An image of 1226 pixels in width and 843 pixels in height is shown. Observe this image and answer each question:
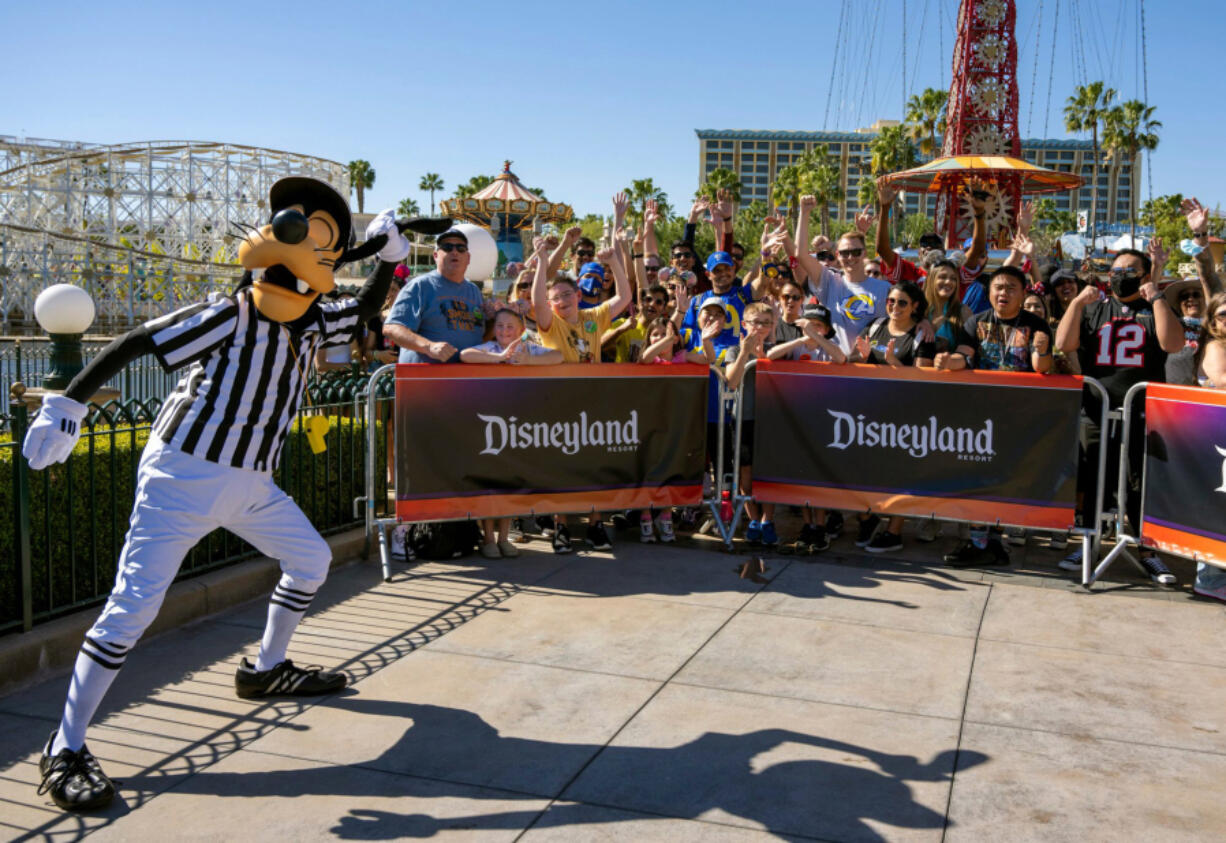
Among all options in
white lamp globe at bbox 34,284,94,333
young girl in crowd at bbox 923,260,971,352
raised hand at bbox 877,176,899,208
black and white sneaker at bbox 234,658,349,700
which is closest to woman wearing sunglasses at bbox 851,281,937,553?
young girl in crowd at bbox 923,260,971,352

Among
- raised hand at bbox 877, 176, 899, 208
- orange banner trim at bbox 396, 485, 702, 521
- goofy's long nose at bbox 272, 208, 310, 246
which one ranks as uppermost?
raised hand at bbox 877, 176, 899, 208

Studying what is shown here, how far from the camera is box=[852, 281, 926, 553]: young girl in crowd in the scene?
7406 millimetres

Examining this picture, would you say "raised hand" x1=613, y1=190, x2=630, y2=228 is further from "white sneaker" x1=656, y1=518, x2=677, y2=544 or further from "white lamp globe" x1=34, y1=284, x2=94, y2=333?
"white lamp globe" x1=34, y1=284, x2=94, y2=333

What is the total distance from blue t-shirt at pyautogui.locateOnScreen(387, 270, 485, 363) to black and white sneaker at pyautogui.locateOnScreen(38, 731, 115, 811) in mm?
3728

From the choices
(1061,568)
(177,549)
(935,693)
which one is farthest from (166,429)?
(1061,568)

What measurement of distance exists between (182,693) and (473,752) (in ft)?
5.06

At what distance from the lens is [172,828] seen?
3.50 metres

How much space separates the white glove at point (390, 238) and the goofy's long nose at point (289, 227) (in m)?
0.58

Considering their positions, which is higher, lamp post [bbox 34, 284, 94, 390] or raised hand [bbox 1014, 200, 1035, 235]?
raised hand [bbox 1014, 200, 1035, 235]

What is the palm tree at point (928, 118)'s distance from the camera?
73188 millimetres

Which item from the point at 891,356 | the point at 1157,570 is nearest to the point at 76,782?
the point at 891,356

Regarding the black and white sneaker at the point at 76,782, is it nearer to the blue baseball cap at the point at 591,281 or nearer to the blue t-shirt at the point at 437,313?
the blue t-shirt at the point at 437,313

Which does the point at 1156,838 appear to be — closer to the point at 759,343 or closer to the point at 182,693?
the point at 182,693

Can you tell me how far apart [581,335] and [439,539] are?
1.88 meters
